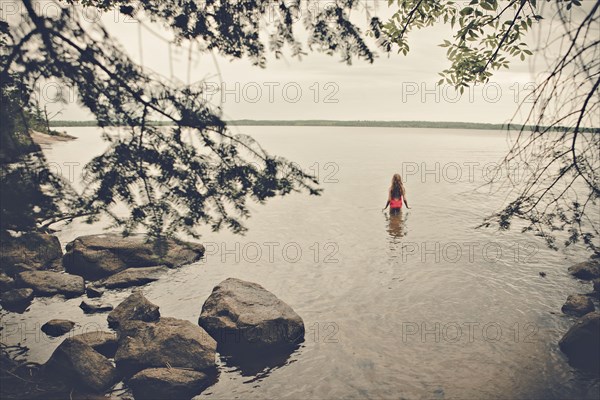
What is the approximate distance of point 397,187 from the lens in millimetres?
22672

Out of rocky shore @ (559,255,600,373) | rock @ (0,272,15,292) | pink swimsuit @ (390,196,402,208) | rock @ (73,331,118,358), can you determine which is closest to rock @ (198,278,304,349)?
rock @ (73,331,118,358)

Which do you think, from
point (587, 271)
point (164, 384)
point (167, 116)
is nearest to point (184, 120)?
point (167, 116)

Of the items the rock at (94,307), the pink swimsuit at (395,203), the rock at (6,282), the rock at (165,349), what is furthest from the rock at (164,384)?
the pink swimsuit at (395,203)

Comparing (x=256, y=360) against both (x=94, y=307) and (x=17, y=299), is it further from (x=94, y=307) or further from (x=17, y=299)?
(x=17, y=299)

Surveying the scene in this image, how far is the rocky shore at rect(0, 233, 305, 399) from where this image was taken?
809 centimetres

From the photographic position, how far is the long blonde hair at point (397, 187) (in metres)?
21.8

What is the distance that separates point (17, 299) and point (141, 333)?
237 inches

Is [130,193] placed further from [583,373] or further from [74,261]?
[74,261]

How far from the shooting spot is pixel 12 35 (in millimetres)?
4746

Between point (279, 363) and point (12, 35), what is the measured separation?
26.6 ft

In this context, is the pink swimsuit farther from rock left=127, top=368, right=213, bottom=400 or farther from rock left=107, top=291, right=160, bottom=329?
rock left=127, top=368, right=213, bottom=400

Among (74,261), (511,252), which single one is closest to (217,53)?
(74,261)

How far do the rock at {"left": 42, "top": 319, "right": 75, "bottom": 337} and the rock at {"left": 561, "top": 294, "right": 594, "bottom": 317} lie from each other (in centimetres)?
1459

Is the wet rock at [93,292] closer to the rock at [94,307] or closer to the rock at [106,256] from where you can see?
the rock at [94,307]
